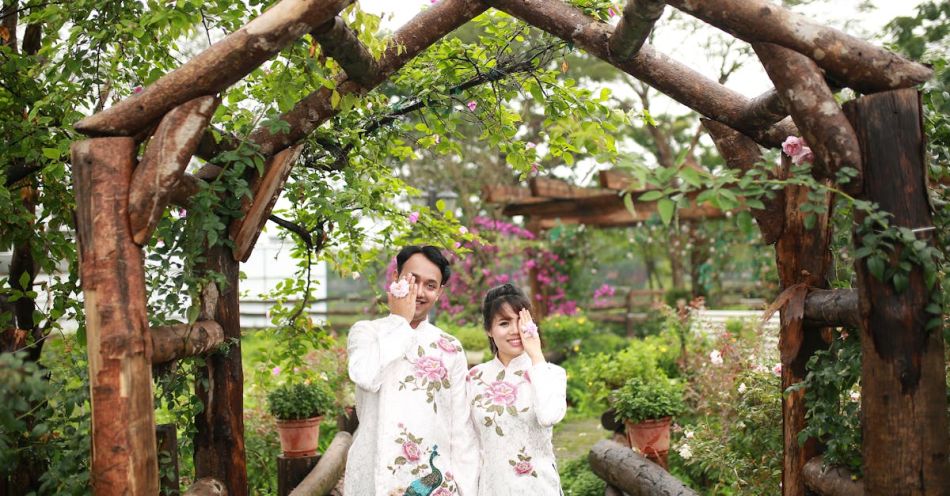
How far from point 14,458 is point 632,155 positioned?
2.49 m

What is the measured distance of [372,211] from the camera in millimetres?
4559

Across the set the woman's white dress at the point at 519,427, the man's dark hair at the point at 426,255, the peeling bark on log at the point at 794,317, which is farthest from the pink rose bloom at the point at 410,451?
the peeling bark on log at the point at 794,317

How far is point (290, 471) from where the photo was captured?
5.27 meters

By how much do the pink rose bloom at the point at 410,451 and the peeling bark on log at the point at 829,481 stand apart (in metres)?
1.56

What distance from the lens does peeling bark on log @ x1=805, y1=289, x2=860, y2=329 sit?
9.48 ft

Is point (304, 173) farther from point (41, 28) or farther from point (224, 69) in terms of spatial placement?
point (41, 28)

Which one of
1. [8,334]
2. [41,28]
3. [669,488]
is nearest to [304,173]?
[8,334]

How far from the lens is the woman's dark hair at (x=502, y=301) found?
3.48 metres

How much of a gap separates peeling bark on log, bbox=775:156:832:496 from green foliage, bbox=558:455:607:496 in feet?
7.84

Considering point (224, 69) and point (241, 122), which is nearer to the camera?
point (224, 69)

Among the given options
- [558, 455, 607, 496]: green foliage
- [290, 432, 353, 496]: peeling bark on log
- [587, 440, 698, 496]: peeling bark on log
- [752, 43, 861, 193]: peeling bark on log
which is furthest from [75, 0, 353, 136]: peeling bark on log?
[558, 455, 607, 496]: green foliage

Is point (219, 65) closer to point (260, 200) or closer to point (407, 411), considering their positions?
point (260, 200)

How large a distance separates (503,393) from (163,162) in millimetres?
1604

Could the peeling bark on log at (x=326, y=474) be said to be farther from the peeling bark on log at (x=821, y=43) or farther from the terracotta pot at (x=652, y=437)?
the peeling bark on log at (x=821, y=43)
